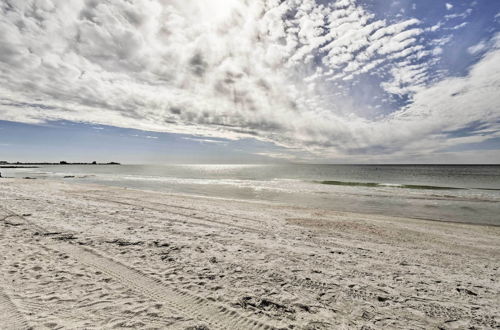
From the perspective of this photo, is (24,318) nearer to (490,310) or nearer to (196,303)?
(196,303)

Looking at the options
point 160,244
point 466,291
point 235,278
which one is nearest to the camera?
point 466,291

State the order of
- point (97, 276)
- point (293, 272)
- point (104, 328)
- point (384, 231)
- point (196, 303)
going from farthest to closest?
point (384, 231), point (293, 272), point (97, 276), point (196, 303), point (104, 328)

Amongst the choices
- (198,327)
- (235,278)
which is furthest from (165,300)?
(235,278)

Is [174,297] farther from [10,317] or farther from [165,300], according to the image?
[10,317]

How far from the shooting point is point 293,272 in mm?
6559

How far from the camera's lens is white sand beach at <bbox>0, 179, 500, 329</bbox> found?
4484mm

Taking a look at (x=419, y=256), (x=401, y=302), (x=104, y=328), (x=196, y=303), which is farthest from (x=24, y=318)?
(x=419, y=256)

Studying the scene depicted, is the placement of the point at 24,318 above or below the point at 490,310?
above

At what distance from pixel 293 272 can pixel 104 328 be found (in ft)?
15.0

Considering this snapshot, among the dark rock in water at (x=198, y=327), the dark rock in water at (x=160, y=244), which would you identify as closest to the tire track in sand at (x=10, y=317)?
the dark rock in water at (x=198, y=327)

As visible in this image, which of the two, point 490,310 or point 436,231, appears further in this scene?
point 436,231

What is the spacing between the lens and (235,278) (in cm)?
610

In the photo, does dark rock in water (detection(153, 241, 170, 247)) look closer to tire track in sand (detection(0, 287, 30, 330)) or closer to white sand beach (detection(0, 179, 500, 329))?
white sand beach (detection(0, 179, 500, 329))

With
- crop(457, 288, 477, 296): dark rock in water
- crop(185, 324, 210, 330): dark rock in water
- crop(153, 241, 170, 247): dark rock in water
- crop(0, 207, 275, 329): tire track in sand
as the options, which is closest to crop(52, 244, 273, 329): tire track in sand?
crop(0, 207, 275, 329): tire track in sand
